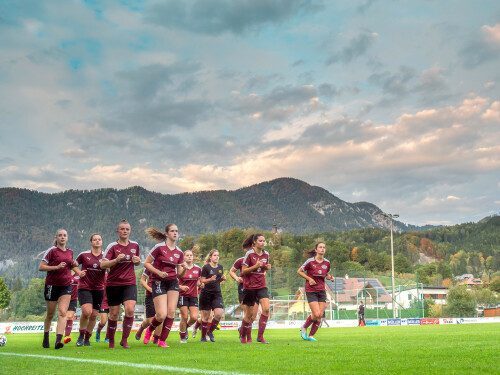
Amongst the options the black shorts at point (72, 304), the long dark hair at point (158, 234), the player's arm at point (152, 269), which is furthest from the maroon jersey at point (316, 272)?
the black shorts at point (72, 304)

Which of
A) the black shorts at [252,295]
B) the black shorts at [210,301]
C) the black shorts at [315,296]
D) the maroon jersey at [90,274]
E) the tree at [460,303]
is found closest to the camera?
the black shorts at [252,295]

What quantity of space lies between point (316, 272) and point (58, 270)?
5.89 m

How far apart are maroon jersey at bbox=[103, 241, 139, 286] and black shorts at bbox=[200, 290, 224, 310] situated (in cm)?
375

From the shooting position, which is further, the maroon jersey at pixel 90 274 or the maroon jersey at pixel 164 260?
the maroon jersey at pixel 90 274

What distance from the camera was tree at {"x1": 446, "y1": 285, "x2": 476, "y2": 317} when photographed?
53.2 m

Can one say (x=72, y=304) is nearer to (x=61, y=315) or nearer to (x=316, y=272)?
(x=61, y=315)

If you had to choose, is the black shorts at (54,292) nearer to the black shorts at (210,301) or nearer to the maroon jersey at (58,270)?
the maroon jersey at (58,270)

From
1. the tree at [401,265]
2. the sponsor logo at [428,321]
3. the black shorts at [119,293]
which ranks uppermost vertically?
the tree at [401,265]

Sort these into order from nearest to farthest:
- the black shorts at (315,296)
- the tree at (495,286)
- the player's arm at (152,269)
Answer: the player's arm at (152,269), the black shorts at (315,296), the tree at (495,286)

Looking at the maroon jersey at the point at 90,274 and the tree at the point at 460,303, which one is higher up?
the maroon jersey at the point at 90,274

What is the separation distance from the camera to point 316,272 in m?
12.3

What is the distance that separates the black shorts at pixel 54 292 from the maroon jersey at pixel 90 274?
1206 mm

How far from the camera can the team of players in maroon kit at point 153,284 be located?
991 centimetres

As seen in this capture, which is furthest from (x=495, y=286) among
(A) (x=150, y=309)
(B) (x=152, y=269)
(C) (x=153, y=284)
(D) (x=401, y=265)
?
(B) (x=152, y=269)
